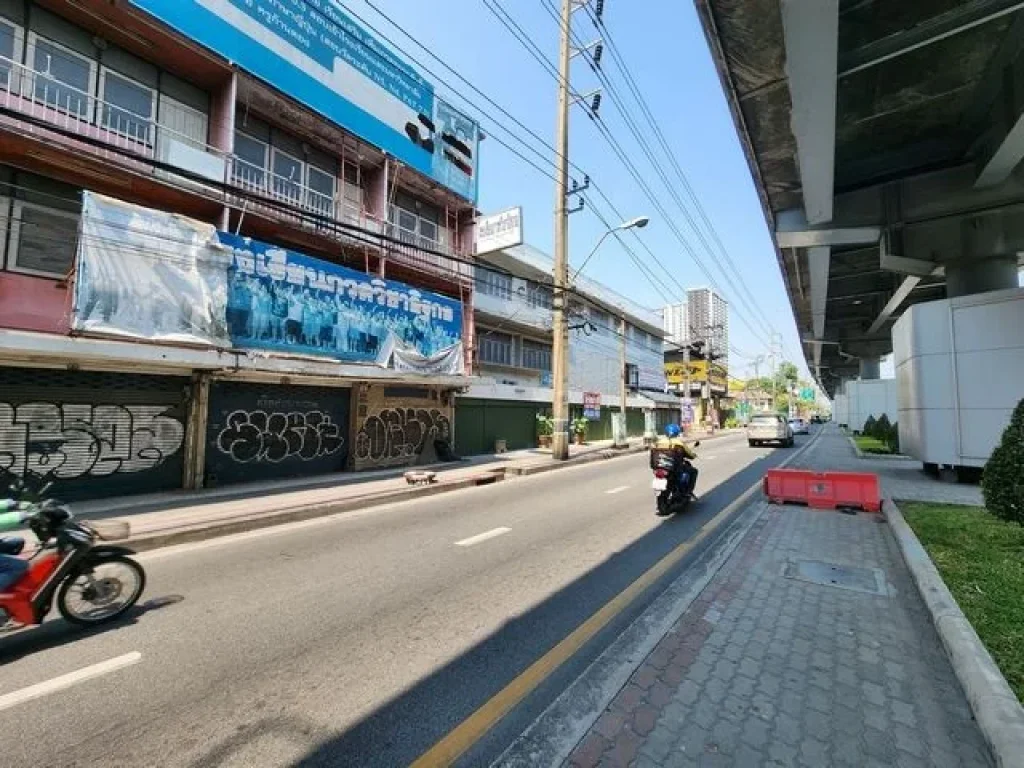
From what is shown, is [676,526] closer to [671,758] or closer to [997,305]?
[671,758]

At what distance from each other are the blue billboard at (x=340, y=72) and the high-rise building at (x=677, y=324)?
108 ft

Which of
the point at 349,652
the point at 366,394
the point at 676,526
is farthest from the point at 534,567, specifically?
the point at 366,394

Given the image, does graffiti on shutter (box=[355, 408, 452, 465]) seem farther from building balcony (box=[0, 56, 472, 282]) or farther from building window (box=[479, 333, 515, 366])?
building window (box=[479, 333, 515, 366])

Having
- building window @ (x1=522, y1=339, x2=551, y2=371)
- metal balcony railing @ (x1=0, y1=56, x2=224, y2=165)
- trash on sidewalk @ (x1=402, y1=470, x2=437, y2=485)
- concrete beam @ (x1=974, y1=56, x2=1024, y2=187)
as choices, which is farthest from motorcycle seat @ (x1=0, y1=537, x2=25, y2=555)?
building window @ (x1=522, y1=339, x2=551, y2=371)

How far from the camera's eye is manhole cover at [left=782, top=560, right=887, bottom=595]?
220 inches

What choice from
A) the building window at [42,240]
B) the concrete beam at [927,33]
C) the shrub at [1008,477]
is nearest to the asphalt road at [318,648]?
the shrub at [1008,477]

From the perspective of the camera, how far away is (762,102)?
8.62 metres

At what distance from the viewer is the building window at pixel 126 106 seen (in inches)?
459

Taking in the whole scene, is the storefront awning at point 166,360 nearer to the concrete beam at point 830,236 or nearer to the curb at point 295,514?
the curb at point 295,514

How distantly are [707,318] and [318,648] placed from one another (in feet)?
193

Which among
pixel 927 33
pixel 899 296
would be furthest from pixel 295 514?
pixel 899 296

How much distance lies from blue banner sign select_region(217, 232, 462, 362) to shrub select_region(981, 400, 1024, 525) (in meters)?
13.6

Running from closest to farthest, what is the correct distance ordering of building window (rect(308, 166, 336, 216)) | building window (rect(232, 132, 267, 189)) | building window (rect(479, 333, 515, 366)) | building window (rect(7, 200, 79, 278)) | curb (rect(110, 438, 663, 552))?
1. curb (rect(110, 438, 663, 552))
2. building window (rect(7, 200, 79, 278))
3. building window (rect(232, 132, 267, 189))
4. building window (rect(308, 166, 336, 216))
5. building window (rect(479, 333, 515, 366))

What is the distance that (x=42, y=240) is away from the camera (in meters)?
10.7
